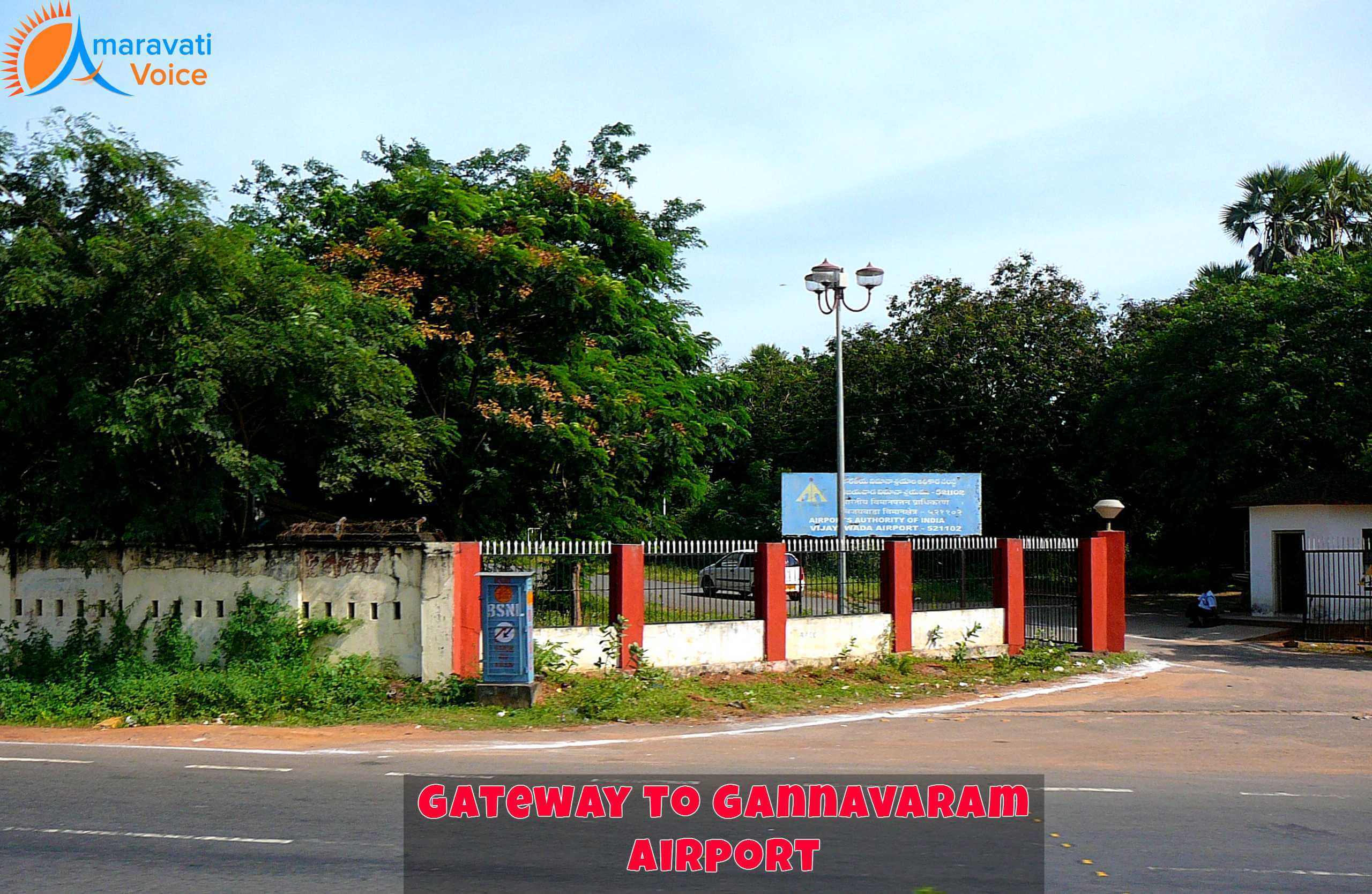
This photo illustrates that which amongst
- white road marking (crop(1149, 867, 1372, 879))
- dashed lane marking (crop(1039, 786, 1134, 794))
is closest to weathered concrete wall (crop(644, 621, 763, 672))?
dashed lane marking (crop(1039, 786, 1134, 794))

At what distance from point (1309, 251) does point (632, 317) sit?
76.1 ft

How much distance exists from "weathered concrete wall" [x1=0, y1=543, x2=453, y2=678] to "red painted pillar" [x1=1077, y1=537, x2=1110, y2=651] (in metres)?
12.0

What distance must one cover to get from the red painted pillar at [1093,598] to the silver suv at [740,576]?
5.92m

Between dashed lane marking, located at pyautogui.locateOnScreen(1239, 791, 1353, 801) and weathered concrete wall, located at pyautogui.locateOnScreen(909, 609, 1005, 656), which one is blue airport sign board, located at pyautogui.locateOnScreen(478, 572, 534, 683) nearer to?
weathered concrete wall, located at pyautogui.locateOnScreen(909, 609, 1005, 656)

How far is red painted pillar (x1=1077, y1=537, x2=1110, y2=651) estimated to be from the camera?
21.3 meters

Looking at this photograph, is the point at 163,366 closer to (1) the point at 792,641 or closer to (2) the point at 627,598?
(2) the point at 627,598

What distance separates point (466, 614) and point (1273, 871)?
34.3 feet

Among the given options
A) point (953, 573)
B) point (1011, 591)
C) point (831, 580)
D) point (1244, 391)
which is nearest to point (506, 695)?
point (831, 580)

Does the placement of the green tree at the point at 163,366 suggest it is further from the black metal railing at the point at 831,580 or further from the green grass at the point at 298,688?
the black metal railing at the point at 831,580

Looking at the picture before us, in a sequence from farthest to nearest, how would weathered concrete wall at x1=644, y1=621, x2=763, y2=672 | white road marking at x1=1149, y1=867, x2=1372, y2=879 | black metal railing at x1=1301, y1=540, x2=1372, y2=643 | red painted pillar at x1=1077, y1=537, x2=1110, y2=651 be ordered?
black metal railing at x1=1301, y1=540, x2=1372, y2=643
red painted pillar at x1=1077, y1=537, x2=1110, y2=651
weathered concrete wall at x1=644, y1=621, x2=763, y2=672
white road marking at x1=1149, y1=867, x2=1372, y2=879

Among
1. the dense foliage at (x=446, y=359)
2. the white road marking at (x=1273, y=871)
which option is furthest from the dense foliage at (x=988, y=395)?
the white road marking at (x=1273, y=871)

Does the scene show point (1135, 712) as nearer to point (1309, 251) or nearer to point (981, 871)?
point (981, 871)

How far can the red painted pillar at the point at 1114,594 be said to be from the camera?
70.6 feet

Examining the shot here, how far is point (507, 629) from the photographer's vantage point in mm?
14820
